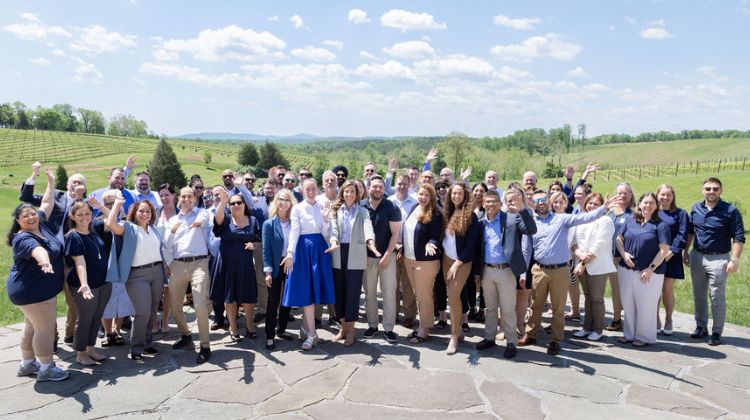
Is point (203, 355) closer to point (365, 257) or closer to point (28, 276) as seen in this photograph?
point (28, 276)

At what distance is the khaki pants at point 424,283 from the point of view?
6.04 meters

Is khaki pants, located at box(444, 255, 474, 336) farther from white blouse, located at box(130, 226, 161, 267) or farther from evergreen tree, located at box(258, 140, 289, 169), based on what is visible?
evergreen tree, located at box(258, 140, 289, 169)

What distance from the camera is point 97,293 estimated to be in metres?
5.41

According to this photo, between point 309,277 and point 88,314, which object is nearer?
point 88,314

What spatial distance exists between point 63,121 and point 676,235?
478 ft

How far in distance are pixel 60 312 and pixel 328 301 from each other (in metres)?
5.48

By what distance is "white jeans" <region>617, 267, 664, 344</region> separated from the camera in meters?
6.14

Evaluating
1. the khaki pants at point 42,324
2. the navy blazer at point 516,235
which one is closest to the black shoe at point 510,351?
the navy blazer at point 516,235

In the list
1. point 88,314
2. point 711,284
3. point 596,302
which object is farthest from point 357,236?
point 711,284

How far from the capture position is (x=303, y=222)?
6.00 metres

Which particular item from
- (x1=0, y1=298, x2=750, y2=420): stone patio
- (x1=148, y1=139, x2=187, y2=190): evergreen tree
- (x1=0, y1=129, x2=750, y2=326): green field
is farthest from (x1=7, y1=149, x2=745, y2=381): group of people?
(x1=148, y1=139, x2=187, y2=190): evergreen tree

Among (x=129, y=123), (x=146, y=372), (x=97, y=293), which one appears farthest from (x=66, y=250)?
(x=129, y=123)

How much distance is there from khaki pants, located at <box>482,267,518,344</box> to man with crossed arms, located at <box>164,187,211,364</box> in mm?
3639

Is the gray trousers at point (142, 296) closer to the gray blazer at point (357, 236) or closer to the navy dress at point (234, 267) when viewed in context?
the navy dress at point (234, 267)
